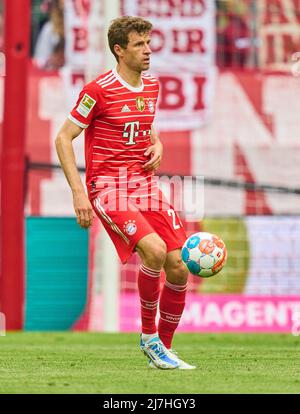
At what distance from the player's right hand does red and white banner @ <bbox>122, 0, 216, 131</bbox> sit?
9.11 m

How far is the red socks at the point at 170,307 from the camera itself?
24.7 feet

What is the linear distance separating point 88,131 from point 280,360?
188cm

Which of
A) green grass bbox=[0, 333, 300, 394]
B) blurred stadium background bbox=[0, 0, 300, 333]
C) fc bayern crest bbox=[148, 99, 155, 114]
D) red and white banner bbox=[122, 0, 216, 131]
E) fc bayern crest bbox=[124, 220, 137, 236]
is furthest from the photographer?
red and white banner bbox=[122, 0, 216, 131]

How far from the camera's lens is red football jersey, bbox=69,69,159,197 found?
7.46m

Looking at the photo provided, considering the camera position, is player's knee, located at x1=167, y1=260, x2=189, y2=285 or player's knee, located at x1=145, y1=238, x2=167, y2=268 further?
player's knee, located at x1=167, y1=260, x2=189, y2=285

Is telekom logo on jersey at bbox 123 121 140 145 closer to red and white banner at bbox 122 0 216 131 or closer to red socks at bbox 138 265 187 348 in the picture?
red socks at bbox 138 265 187 348

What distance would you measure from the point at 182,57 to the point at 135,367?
9483 mm

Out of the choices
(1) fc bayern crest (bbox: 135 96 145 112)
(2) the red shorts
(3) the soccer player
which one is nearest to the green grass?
(3) the soccer player

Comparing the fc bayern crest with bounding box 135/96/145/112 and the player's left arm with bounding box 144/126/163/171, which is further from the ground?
the fc bayern crest with bounding box 135/96/145/112

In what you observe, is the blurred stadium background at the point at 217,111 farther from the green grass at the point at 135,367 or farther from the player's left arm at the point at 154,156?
the player's left arm at the point at 154,156

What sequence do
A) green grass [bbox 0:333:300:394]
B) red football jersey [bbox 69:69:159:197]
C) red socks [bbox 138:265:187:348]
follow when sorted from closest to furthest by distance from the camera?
green grass [bbox 0:333:300:394]
red socks [bbox 138:265:187:348]
red football jersey [bbox 69:69:159:197]

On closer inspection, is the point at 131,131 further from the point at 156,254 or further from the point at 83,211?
the point at 156,254

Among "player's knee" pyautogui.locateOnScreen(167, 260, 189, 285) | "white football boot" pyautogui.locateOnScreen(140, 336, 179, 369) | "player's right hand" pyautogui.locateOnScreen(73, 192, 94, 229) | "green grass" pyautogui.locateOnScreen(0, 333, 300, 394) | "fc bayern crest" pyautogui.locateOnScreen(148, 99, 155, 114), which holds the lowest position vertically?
"green grass" pyautogui.locateOnScreen(0, 333, 300, 394)
